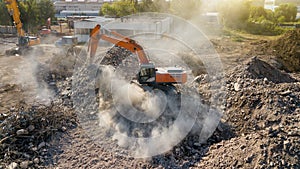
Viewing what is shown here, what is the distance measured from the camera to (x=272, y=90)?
791 cm

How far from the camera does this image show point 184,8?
3691 cm

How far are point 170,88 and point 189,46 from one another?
14.4m

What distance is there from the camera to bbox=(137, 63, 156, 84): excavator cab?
8445mm

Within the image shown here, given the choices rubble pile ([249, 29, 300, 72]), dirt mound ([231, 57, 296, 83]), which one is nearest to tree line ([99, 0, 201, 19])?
rubble pile ([249, 29, 300, 72])

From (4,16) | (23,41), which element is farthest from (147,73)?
(4,16)

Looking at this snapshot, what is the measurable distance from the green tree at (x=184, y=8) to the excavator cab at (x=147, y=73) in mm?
30547

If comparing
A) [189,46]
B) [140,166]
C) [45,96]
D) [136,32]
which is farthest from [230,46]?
[140,166]

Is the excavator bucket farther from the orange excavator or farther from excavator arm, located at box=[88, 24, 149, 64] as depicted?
the orange excavator

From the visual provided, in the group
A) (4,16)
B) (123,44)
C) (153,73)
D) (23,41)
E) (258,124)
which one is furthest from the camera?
(4,16)

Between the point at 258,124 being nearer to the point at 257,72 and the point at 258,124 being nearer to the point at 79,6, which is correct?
the point at 257,72

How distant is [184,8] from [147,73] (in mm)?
30910

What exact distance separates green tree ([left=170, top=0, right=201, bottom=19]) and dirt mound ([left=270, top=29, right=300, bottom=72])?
2082cm

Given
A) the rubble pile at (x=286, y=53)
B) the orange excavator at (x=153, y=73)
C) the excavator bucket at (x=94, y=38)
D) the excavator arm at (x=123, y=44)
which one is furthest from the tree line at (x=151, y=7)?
the orange excavator at (x=153, y=73)

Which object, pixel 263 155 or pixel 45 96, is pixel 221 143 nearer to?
pixel 263 155
